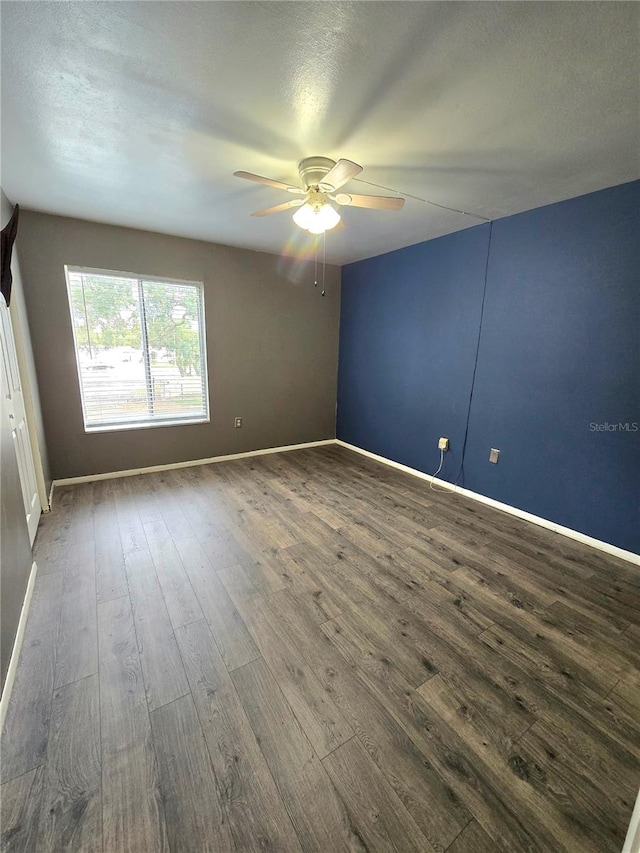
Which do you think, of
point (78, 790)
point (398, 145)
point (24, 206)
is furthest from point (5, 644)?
point (24, 206)

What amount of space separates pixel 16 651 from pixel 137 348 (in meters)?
2.70

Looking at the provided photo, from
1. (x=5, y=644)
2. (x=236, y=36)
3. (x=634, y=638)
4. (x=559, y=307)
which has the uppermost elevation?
(x=236, y=36)

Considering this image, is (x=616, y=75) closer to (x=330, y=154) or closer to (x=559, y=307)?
(x=330, y=154)

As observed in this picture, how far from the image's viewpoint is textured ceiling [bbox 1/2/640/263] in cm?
111

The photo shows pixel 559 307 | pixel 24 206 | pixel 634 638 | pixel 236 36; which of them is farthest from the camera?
pixel 24 206

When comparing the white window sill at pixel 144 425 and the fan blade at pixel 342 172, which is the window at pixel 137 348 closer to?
the white window sill at pixel 144 425

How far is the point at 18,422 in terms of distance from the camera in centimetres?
229

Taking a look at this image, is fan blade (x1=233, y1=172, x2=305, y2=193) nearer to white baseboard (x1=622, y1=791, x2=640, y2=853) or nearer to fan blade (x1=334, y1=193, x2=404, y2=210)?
fan blade (x1=334, y1=193, x2=404, y2=210)

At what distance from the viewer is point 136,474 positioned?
3.57m

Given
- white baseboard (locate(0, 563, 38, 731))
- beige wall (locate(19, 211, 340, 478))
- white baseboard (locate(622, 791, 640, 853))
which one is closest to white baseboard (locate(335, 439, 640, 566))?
beige wall (locate(19, 211, 340, 478))

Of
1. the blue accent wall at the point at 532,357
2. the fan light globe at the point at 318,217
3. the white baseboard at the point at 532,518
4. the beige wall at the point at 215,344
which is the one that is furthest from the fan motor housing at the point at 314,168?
the white baseboard at the point at 532,518

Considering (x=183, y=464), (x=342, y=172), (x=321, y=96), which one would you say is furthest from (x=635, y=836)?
(x=183, y=464)

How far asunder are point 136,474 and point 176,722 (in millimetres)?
2792

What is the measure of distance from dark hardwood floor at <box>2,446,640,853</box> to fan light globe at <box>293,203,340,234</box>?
2106mm
